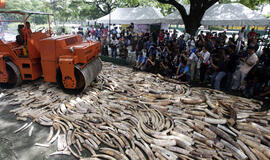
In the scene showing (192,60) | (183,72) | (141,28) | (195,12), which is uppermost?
(195,12)

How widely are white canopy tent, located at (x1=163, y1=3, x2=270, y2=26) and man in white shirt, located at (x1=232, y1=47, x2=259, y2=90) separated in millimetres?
5483

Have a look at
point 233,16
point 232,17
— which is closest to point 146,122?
point 232,17

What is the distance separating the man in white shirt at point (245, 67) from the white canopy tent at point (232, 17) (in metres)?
5.48

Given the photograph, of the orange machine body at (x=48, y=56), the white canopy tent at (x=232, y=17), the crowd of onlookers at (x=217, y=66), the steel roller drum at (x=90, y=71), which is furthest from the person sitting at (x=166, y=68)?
the white canopy tent at (x=232, y=17)

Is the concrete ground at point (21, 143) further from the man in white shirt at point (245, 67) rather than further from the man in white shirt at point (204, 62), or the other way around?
the man in white shirt at point (245, 67)

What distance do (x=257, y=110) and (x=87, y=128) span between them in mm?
5991

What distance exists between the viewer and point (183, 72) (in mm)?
8711

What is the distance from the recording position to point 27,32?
6734mm

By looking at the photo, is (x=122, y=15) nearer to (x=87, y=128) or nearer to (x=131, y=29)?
(x=131, y=29)

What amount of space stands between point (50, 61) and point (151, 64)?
5.77 m

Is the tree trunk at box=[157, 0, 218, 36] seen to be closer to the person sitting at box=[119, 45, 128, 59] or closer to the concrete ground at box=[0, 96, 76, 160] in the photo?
the person sitting at box=[119, 45, 128, 59]

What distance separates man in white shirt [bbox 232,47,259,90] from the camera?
713 centimetres

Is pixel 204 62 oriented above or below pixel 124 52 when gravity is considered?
above

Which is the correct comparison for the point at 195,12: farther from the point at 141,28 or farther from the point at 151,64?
the point at 141,28
